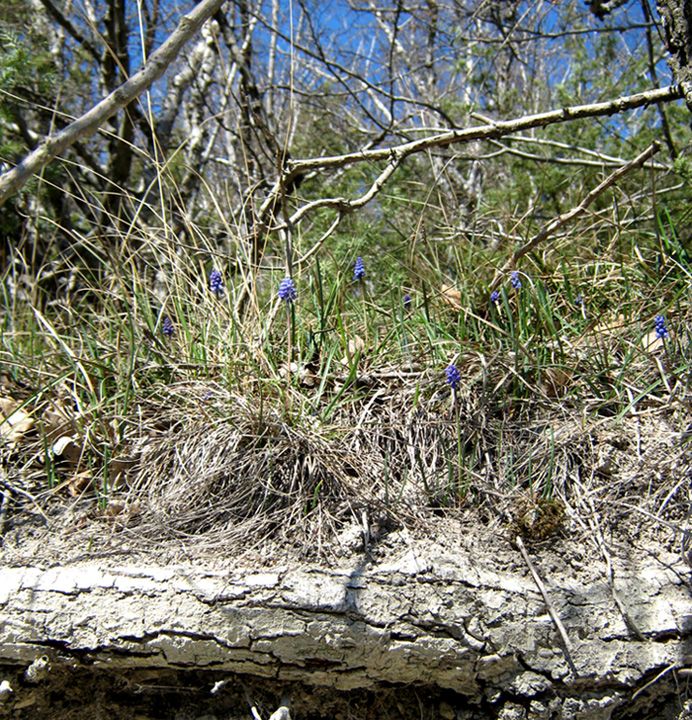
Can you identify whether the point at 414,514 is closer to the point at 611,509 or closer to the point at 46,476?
the point at 611,509

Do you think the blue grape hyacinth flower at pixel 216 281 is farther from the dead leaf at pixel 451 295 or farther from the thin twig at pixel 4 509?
the thin twig at pixel 4 509

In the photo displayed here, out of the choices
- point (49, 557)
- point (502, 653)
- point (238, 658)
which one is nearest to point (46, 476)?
point (49, 557)

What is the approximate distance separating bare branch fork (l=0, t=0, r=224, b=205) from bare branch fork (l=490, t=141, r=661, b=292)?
4.52 ft

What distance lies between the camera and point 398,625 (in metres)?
1.77

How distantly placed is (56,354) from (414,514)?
64.5 inches

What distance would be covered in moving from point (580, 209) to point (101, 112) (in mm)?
1760

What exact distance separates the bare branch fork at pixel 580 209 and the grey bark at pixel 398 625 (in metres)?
1.16

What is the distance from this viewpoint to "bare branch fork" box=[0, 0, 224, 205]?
1.34m

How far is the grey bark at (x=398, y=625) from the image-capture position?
5.71ft

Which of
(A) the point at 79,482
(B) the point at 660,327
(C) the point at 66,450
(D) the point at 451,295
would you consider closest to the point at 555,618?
(B) the point at 660,327

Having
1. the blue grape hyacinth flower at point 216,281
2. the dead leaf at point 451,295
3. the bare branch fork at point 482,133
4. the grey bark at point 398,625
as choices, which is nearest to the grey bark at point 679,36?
the bare branch fork at point 482,133

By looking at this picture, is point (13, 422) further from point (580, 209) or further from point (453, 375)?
point (580, 209)

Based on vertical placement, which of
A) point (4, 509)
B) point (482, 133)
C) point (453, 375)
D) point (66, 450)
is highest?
point (482, 133)

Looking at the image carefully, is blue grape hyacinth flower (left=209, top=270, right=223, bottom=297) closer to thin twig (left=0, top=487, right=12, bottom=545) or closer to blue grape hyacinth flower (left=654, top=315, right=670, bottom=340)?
thin twig (left=0, top=487, right=12, bottom=545)
